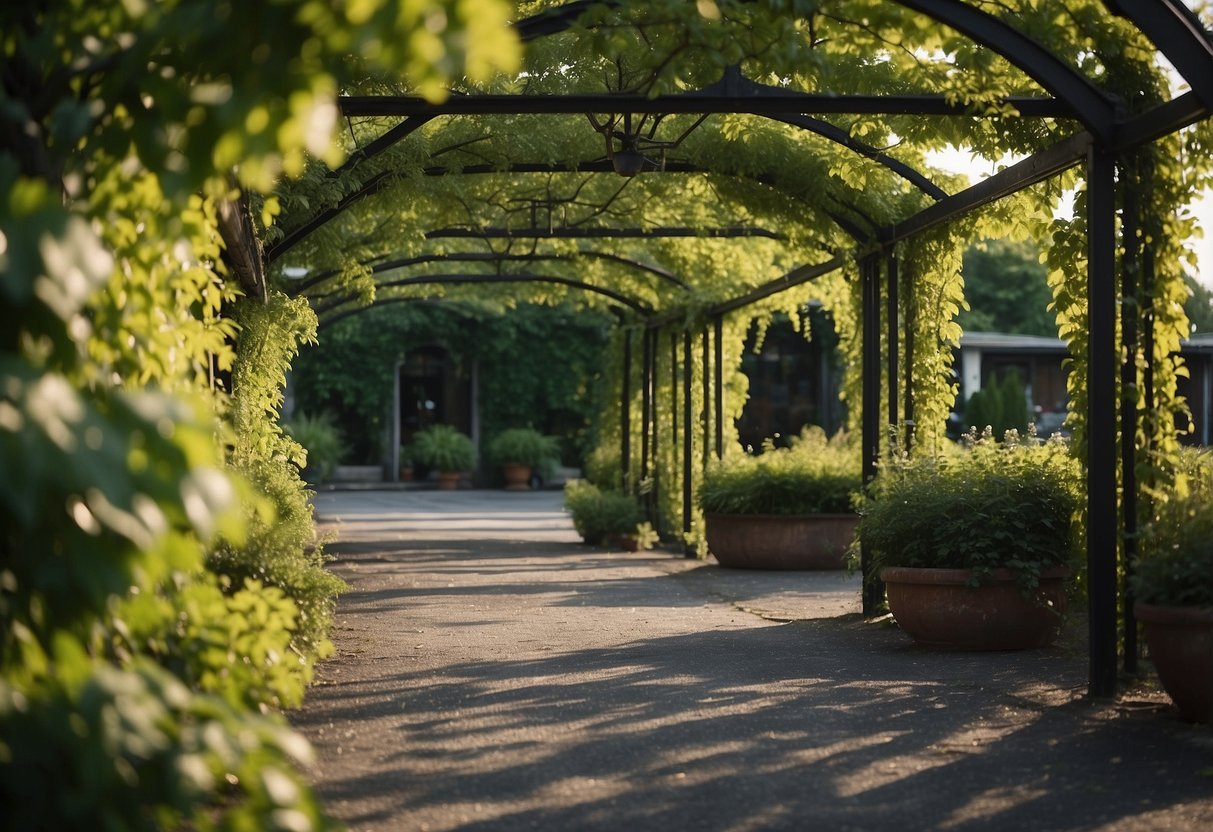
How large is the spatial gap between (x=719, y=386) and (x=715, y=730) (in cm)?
961

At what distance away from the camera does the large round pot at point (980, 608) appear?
24.5 feet

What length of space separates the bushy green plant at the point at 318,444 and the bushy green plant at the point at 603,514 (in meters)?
12.2

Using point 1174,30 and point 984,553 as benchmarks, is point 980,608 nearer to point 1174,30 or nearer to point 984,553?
point 984,553

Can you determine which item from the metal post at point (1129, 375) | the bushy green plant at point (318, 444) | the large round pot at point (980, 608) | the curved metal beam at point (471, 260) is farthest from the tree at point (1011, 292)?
the metal post at point (1129, 375)

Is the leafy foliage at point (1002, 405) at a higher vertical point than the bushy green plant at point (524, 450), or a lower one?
higher

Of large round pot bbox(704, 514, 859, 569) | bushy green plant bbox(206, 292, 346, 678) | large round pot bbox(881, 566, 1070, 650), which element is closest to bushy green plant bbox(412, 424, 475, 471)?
large round pot bbox(704, 514, 859, 569)

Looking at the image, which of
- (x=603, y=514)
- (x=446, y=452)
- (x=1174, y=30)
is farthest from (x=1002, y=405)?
(x=1174, y=30)

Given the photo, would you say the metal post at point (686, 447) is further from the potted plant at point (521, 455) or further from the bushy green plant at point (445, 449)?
the bushy green plant at point (445, 449)

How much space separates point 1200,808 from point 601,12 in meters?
3.26

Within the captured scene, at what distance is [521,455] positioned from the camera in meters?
30.1

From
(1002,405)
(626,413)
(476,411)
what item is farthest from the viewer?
(476,411)

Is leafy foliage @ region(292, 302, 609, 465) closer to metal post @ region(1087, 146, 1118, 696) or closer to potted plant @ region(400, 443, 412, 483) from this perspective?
potted plant @ region(400, 443, 412, 483)

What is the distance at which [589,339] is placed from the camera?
A: 3184cm

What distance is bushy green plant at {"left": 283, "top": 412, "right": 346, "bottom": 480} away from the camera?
91.5 feet
